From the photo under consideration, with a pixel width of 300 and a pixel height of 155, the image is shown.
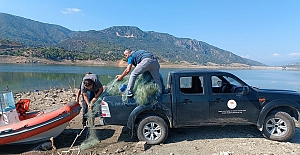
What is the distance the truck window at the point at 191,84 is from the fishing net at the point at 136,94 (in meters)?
0.77

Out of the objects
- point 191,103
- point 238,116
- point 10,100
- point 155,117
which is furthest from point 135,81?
point 10,100

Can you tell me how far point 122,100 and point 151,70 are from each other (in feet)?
3.40

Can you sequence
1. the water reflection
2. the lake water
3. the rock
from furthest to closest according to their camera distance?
the lake water → the water reflection → the rock

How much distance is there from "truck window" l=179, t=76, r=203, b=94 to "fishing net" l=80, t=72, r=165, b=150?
2.53ft

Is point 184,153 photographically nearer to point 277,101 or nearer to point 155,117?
point 155,117

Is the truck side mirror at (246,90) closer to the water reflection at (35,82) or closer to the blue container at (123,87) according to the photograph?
the blue container at (123,87)

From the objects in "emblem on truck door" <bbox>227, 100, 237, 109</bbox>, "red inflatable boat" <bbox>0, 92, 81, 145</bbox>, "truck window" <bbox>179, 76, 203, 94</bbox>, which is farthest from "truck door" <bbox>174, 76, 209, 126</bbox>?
"red inflatable boat" <bbox>0, 92, 81, 145</bbox>

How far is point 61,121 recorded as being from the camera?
5465mm

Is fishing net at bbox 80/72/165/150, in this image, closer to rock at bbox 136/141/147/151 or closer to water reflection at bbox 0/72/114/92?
rock at bbox 136/141/147/151

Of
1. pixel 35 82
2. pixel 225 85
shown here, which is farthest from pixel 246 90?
pixel 35 82

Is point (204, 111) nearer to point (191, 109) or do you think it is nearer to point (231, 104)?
point (191, 109)

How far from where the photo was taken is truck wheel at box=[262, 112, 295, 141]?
5.42m

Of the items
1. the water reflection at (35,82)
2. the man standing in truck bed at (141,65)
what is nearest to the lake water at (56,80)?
the water reflection at (35,82)

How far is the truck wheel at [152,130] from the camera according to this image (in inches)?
212
